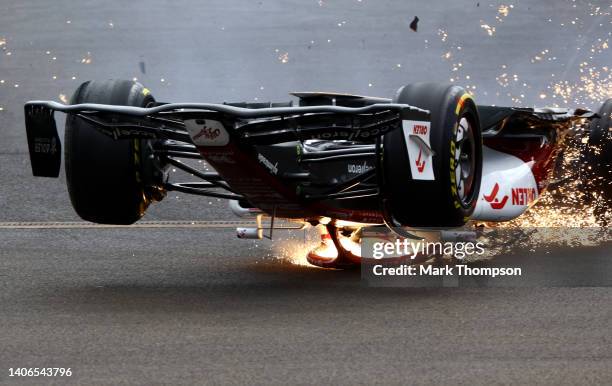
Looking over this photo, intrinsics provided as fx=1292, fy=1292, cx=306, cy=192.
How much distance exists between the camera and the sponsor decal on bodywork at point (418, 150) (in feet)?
20.4

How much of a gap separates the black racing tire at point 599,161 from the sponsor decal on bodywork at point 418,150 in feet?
8.00

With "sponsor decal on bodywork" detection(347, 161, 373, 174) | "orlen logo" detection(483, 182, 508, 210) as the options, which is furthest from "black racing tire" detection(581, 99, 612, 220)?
"sponsor decal on bodywork" detection(347, 161, 373, 174)

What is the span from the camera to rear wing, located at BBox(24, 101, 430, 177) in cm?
610

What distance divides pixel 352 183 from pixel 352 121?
0.61 metres

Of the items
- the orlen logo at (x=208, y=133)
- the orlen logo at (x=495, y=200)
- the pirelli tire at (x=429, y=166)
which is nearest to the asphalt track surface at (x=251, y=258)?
the pirelli tire at (x=429, y=166)

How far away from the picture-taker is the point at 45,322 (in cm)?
580

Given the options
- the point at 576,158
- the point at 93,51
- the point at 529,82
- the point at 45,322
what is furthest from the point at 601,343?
A: the point at 93,51

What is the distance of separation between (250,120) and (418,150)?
0.89 meters

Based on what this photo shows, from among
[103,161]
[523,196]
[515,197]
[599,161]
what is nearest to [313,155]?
[103,161]

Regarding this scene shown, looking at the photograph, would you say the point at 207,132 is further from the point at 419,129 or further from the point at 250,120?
the point at 419,129

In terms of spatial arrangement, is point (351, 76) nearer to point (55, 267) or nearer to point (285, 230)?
point (285, 230)

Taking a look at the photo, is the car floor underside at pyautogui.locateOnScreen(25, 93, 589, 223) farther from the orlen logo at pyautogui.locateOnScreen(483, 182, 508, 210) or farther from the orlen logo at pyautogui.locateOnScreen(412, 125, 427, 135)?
the orlen logo at pyautogui.locateOnScreen(483, 182, 508, 210)

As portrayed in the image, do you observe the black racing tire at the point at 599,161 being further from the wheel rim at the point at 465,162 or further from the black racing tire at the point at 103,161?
the black racing tire at the point at 103,161

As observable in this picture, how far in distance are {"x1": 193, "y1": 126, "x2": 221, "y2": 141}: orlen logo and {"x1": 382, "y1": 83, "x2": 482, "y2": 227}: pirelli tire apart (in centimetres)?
82
